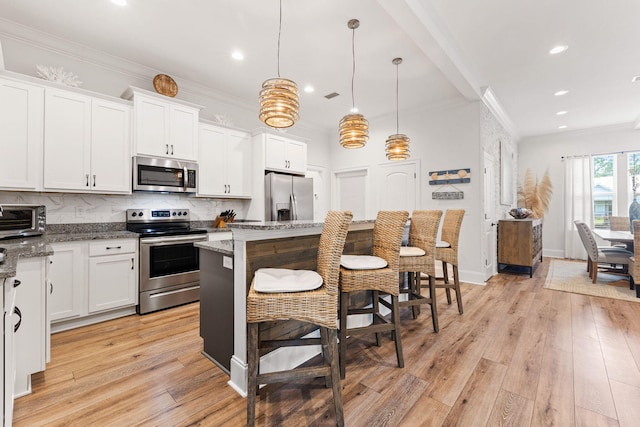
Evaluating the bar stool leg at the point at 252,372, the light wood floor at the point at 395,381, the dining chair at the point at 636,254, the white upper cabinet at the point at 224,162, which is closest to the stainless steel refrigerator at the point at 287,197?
the white upper cabinet at the point at 224,162

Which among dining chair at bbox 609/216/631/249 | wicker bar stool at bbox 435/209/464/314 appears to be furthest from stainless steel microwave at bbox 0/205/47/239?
dining chair at bbox 609/216/631/249

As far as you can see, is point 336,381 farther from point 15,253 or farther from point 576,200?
point 576,200

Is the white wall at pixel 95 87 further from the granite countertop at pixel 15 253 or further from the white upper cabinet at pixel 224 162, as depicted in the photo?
the granite countertop at pixel 15 253

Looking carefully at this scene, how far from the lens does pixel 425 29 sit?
8.15 feet

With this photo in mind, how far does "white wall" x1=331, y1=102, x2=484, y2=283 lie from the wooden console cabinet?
1012mm

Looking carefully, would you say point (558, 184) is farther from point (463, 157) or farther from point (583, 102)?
point (463, 157)

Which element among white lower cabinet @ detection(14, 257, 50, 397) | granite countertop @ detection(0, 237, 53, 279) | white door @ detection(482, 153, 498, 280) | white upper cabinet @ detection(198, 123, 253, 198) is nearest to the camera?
granite countertop @ detection(0, 237, 53, 279)

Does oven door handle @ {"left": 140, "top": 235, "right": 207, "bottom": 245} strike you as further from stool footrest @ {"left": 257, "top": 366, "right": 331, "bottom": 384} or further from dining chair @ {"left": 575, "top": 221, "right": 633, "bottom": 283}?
dining chair @ {"left": 575, "top": 221, "right": 633, "bottom": 283}

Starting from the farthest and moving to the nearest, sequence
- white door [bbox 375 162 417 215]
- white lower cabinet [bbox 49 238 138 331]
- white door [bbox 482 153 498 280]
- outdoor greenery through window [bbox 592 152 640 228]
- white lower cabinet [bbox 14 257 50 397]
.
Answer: outdoor greenery through window [bbox 592 152 640 228]
white door [bbox 375 162 417 215]
white door [bbox 482 153 498 280]
white lower cabinet [bbox 49 238 138 331]
white lower cabinet [bbox 14 257 50 397]

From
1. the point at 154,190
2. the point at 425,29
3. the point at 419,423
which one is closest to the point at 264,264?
the point at 419,423

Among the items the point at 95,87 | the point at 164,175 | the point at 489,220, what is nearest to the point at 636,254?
the point at 489,220

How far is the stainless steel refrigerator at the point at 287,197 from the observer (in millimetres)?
4328

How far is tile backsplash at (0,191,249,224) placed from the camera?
113 inches

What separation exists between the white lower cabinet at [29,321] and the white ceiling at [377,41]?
2333mm
